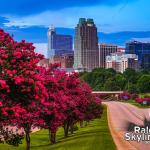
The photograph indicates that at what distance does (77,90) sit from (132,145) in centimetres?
1036

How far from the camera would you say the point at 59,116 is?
3509 centimetres

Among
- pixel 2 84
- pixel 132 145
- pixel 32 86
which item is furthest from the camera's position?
pixel 132 145

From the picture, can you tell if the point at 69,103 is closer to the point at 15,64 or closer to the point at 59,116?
the point at 59,116

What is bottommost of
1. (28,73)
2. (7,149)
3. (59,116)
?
(7,149)

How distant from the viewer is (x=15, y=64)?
65.0 ft

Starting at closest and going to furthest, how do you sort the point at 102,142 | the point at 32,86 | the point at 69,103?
the point at 32,86 → the point at 102,142 → the point at 69,103

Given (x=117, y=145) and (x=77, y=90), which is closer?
(x=117, y=145)

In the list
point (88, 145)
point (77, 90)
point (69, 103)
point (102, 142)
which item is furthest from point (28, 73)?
point (77, 90)

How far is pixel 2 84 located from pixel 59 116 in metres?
16.9

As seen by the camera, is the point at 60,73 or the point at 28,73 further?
the point at 60,73

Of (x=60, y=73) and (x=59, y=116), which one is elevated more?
(x=60, y=73)

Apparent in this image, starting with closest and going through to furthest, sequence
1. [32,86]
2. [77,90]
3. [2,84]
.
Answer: [2,84], [32,86], [77,90]

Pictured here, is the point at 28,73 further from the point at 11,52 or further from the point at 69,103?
the point at 69,103

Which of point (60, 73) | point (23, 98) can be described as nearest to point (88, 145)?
point (60, 73)
